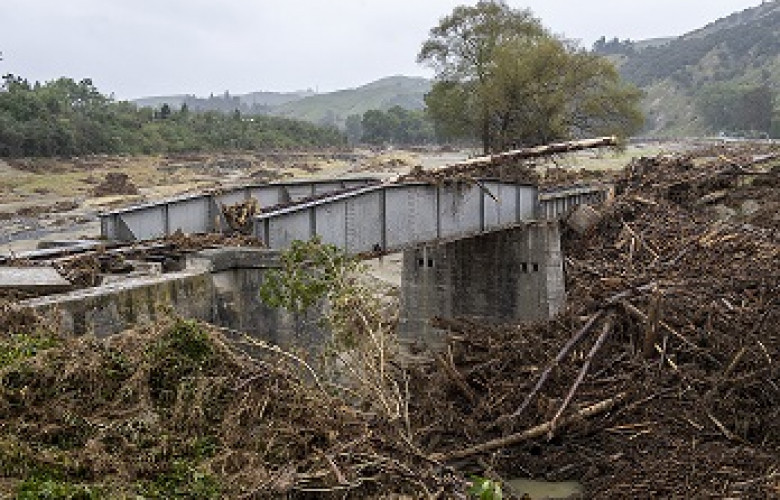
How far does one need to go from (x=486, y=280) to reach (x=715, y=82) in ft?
448

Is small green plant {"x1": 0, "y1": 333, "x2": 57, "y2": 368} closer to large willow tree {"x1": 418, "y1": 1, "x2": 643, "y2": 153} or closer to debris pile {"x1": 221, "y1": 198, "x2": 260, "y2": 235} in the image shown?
debris pile {"x1": 221, "y1": 198, "x2": 260, "y2": 235}

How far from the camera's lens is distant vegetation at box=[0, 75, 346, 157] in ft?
220

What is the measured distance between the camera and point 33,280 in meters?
9.33

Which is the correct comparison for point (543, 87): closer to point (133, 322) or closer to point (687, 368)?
point (687, 368)

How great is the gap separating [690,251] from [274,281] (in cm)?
1033

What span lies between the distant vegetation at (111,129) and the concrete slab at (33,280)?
58721mm

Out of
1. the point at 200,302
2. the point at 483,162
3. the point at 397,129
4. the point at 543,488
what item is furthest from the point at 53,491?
the point at 397,129

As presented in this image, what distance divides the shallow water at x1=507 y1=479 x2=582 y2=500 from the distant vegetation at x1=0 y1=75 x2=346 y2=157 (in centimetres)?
6053

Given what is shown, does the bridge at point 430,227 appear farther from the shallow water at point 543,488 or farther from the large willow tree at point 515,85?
the large willow tree at point 515,85

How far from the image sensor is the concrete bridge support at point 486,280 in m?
19.6

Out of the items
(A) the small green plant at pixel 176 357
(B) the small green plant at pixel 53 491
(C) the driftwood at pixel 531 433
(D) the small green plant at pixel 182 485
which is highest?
(A) the small green plant at pixel 176 357

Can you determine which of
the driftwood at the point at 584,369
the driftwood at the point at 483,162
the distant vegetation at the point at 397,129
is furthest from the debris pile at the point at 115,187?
the distant vegetation at the point at 397,129

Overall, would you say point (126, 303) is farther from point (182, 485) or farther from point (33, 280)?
point (182, 485)

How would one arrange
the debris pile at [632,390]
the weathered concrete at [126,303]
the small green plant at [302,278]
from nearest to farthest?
1. the weathered concrete at [126,303]
2. the small green plant at [302,278]
3. the debris pile at [632,390]
